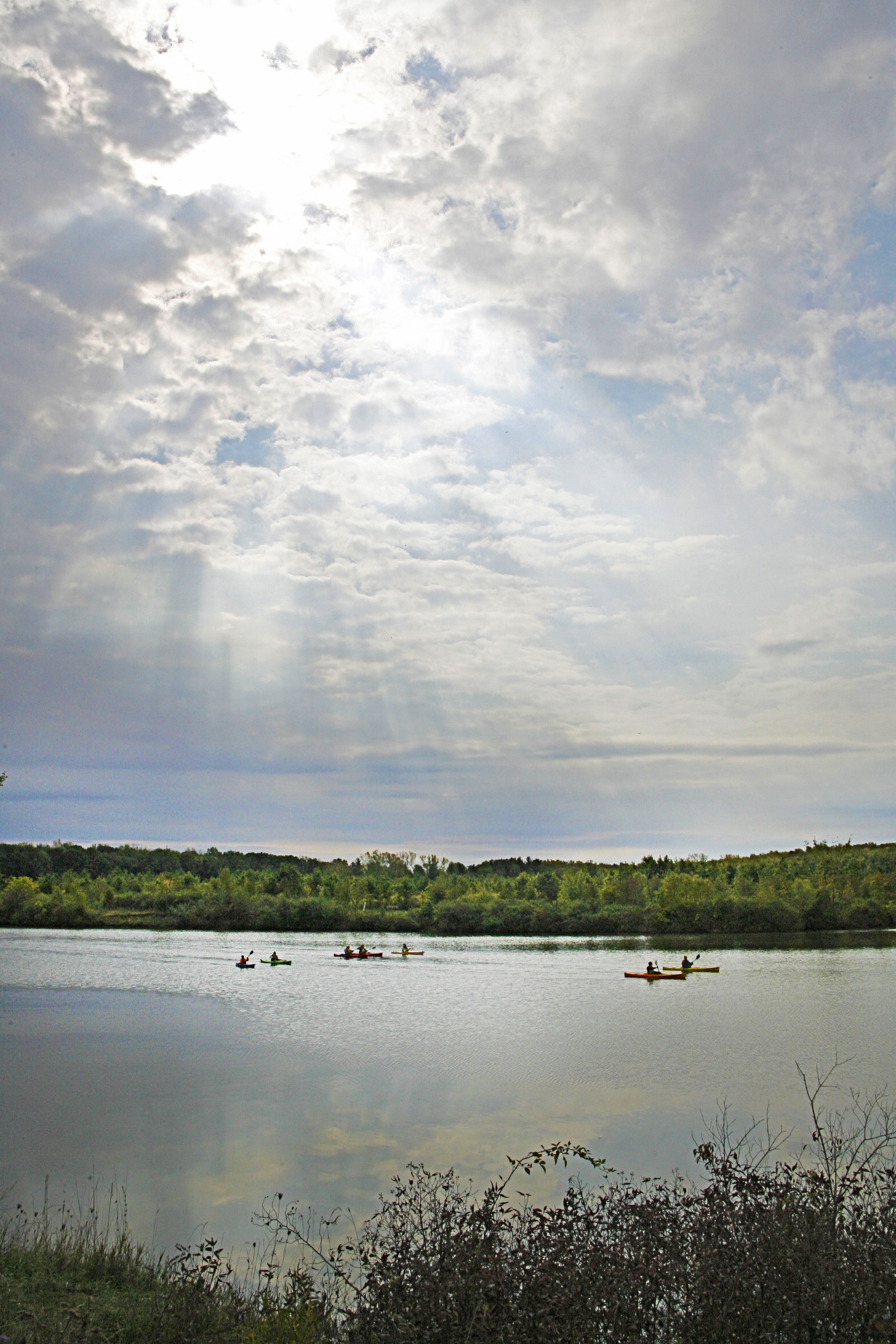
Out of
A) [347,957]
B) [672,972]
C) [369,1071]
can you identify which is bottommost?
[347,957]

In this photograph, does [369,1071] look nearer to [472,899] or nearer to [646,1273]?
[646,1273]

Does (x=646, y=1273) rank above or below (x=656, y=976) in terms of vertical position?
above

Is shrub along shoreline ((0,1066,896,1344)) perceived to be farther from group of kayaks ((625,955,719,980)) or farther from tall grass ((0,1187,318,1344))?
group of kayaks ((625,955,719,980))

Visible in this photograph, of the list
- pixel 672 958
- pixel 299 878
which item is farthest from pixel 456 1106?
pixel 299 878

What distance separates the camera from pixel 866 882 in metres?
88.4

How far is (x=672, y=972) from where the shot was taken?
4122 cm

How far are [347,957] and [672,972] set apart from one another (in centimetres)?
2064

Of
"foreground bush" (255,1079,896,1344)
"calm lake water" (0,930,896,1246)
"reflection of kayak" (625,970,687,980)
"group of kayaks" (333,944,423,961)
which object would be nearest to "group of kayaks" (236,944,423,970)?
"group of kayaks" (333,944,423,961)

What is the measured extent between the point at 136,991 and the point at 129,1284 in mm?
30275

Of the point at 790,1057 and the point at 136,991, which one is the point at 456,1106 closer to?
the point at 790,1057

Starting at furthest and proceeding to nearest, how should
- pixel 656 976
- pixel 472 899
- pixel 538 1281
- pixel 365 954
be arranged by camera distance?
pixel 472 899 < pixel 365 954 < pixel 656 976 < pixel 538 1281

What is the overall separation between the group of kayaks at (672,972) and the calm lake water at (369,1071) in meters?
0.95

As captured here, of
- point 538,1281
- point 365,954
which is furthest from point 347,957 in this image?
point 538,1281

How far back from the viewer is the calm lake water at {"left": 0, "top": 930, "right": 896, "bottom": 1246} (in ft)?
40.2
